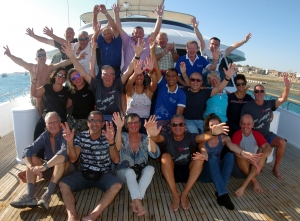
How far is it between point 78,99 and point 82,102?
0.08 metres

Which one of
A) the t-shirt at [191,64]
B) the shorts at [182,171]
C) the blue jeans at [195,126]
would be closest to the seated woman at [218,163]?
the shorts at [182,171]

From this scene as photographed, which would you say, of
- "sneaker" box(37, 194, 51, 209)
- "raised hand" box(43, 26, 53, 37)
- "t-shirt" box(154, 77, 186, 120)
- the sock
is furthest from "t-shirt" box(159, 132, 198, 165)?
"raised hand" box(43, 26, 53, 37)

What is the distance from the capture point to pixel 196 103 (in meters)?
4.08

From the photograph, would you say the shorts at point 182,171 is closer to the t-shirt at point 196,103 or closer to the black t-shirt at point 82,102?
the t-shirt at point 196,103

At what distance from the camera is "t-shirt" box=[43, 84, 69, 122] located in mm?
3887

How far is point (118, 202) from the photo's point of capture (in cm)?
318

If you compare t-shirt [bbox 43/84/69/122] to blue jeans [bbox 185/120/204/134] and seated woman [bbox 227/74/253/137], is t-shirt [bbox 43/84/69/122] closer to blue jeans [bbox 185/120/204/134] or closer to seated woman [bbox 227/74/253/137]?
blue jeans [bbox 185/120/204/134]

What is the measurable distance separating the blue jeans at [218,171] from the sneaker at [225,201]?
2.0 inches

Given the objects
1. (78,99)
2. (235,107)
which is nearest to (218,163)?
(235,107)

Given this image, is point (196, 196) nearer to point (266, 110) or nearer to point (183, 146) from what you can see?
point (183, 146)

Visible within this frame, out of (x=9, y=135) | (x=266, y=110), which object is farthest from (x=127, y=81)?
(x=9, y=135)

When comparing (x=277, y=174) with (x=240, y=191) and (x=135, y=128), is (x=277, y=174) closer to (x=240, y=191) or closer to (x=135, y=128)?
(x=240, y=191)

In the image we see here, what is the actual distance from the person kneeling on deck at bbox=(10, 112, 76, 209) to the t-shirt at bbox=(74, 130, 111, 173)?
214mm

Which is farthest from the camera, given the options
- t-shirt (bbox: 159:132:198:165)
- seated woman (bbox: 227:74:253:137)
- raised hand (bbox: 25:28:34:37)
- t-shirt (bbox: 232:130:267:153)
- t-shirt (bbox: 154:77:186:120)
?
raised hand (bbox: 25:28:34:37)
